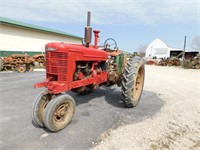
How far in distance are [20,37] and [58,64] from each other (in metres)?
13.3

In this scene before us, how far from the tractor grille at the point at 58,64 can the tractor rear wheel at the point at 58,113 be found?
0.44 metres

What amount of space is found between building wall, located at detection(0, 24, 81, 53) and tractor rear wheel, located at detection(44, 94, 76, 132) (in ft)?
40.3

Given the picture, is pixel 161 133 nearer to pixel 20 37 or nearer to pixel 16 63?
pixel 16 63

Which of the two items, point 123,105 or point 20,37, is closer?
point 123,105

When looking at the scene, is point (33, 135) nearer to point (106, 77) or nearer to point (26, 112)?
point (26, 112)

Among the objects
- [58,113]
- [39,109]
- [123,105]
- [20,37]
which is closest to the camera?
[58,113]

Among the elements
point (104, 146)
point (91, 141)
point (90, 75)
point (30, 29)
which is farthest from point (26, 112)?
point (30, 29)

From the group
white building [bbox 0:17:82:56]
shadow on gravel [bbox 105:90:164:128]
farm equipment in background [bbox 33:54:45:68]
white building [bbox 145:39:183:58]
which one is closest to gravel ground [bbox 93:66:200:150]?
shadow on gravel [bbox 105:90:164:128]

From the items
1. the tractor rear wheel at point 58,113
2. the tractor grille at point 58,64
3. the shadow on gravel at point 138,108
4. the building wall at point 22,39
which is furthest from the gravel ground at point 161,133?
the building wall at point 22,39

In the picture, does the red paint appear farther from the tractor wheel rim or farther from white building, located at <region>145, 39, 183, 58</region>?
white building, located at <region>145, 39, 183, 58</region>

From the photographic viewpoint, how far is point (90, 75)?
4.04 metres

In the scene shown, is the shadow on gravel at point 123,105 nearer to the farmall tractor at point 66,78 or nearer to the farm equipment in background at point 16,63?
the farmall tractor at point 66,78

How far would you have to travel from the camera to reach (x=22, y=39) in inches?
594

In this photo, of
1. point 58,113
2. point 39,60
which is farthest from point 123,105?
point 39,60
